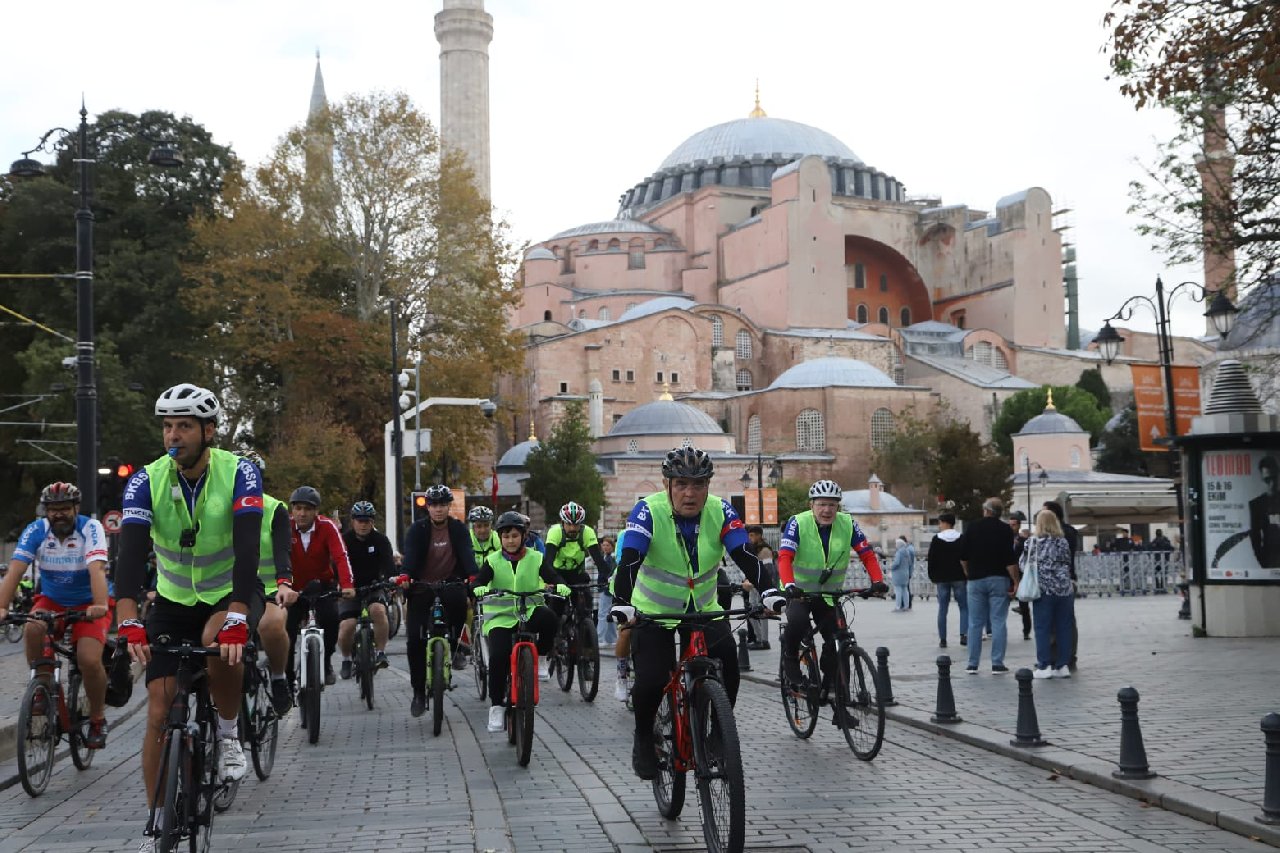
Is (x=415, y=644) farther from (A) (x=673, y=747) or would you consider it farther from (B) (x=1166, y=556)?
(B) (x=1166, y=556)

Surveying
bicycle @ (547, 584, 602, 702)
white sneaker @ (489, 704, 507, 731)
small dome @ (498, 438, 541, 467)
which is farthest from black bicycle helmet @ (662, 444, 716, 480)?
small dome @ (498, 438, 541, 467)

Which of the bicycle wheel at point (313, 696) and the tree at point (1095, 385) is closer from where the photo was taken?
the bicycle wheel at point (313, 696)

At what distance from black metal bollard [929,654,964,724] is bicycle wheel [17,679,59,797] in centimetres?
563

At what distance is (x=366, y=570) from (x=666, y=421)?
210 ft

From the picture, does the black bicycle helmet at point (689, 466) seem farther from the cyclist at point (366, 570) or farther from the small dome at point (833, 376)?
the small dome at point (833, 376)

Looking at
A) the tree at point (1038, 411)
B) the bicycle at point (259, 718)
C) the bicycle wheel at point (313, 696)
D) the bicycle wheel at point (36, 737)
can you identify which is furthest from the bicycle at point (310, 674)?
the tree at point (1038, 411)

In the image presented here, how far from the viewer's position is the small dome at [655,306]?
86200 mm

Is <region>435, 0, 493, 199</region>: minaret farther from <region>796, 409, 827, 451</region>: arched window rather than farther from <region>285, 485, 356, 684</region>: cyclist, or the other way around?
<region>285, 485, 356, 684</region>: cyclist

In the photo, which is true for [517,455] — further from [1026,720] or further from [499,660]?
[1026,720]

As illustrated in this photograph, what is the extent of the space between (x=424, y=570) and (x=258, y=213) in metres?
30.5

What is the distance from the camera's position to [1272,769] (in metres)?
6.27

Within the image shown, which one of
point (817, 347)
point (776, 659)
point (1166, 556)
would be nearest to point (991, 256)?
point (817, 347)

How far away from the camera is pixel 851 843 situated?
20.0 ft

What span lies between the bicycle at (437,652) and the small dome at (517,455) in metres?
64.8
